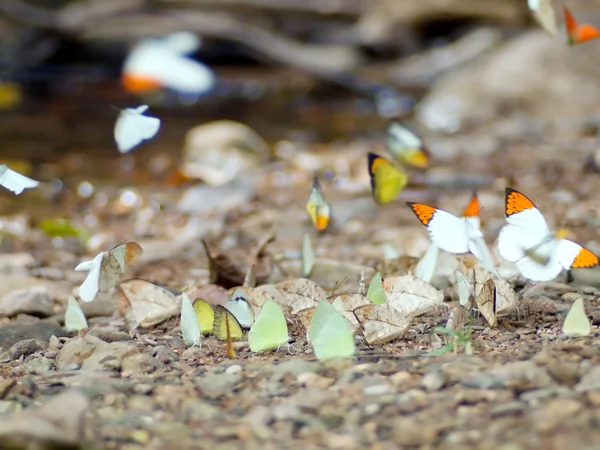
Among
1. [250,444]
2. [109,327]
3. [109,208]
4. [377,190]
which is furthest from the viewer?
[109,208]

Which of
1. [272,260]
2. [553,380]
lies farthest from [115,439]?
[272,260]

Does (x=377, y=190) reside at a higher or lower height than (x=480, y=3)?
lower

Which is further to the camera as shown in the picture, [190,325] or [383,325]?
[190,325]

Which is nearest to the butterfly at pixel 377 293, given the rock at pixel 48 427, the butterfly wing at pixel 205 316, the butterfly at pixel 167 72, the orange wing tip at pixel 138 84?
the butterfly wing at pixel 205 316

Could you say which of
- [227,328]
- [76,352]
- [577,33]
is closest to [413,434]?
[227,328]

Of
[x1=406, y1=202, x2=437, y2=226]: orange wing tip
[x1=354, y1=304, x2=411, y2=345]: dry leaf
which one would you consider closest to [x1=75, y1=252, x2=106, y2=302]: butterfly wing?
[x1=354, y1=304, x2=411, y2=345]: dry leaf

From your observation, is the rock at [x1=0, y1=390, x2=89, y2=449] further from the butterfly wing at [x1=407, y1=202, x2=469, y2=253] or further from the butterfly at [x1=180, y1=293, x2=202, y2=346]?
the butterfly wing at [x1=407, y1=202, x2=469, y2=253]

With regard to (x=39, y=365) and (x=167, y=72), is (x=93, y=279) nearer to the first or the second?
(x=39, y=365)

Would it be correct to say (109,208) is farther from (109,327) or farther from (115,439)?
(115,439)
